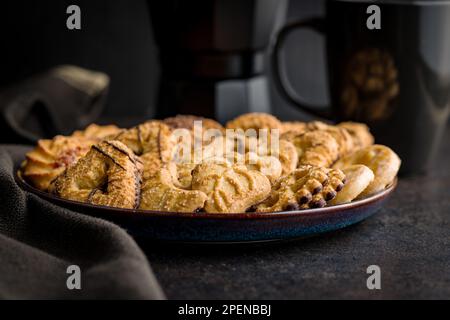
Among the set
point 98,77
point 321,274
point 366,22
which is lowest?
point 321,274

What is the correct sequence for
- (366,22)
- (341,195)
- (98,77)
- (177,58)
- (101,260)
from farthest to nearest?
(98,77) → (177,58) → (366,22) → (341,195) → (101,260)

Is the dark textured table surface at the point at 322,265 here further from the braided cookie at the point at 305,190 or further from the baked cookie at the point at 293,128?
the baked cookie at the point at 293,128

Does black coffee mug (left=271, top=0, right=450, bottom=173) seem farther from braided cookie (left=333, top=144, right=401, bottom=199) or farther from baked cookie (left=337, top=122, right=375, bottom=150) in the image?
braided cookie (left=333, top=144, right=401, bottom=199)

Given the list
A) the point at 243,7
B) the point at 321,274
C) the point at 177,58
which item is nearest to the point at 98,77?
the point at 177,58

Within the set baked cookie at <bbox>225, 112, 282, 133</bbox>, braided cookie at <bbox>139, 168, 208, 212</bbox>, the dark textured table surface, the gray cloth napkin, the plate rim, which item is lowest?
the dark textured table surface

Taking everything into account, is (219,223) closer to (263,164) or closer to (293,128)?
(263,164)

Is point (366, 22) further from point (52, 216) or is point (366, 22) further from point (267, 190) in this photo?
point (52, 216)

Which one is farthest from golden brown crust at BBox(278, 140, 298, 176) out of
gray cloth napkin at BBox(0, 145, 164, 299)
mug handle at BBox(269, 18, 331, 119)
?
mug handle at BBox(269, 18, 331, 119)
